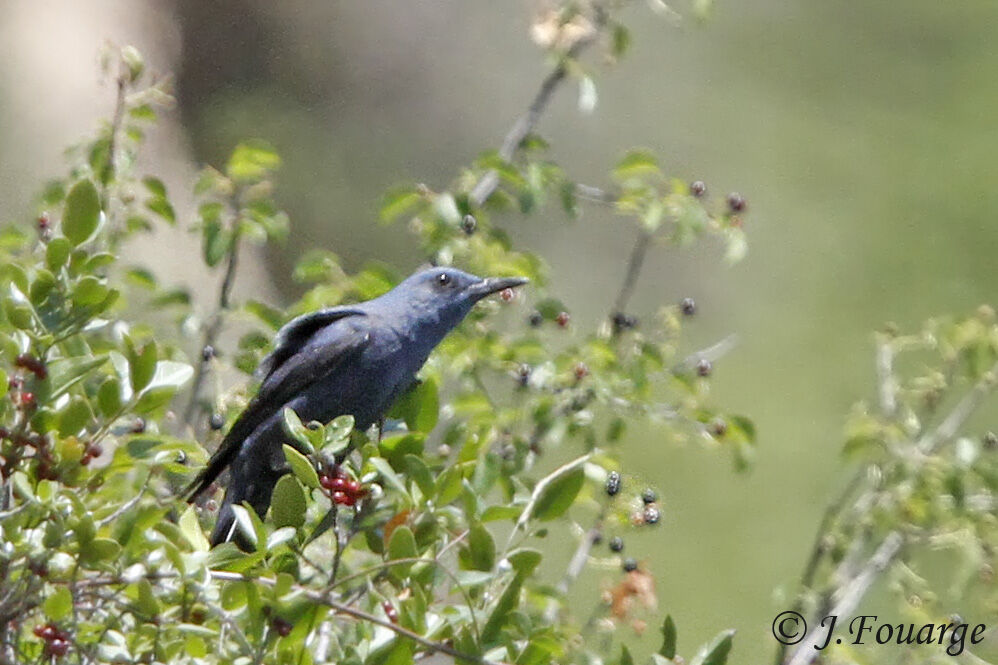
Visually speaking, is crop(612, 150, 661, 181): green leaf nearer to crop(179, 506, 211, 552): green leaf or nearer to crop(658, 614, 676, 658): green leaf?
crop(658, 614, 676, 658): green leaf

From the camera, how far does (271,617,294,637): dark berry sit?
2.17 meters

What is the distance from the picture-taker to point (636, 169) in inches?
152

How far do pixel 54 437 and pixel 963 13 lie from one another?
31.7 ft

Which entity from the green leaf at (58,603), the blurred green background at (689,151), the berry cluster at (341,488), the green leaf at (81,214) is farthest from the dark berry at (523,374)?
the blurred green background at (689,151)

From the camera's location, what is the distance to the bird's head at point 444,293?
365 cm

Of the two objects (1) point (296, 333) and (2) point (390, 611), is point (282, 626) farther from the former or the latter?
(1) point (296, 333)

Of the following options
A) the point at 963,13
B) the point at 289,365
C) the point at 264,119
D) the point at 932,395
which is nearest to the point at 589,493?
the point at 289,365

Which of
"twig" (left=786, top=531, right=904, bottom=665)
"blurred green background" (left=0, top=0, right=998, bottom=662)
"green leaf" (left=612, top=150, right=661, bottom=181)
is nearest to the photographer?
"twig" (left=786, top=531, right=904, bottom=665)

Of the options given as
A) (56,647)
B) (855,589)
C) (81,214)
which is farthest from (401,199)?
(56,647)

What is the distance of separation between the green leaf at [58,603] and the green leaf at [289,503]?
41 cm

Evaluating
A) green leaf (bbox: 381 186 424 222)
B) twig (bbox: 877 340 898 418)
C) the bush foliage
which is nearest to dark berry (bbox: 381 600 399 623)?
the bush foliage

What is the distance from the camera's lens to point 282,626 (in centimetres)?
218

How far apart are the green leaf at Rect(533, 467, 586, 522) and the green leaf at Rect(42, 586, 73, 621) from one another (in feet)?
2.62

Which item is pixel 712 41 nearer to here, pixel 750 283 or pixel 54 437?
pixel 750 283
